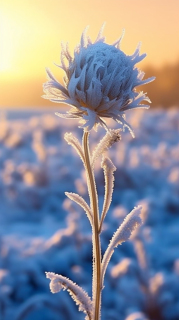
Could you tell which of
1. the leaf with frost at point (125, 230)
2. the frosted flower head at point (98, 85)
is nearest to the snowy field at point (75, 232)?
the leaf with frost at point (125, 230)

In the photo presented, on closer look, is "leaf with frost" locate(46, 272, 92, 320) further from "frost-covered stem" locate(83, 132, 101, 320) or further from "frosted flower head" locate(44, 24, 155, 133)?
"frosted flower head" locate(44, 24, 155, 133)

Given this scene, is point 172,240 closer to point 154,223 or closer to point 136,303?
point 154,223

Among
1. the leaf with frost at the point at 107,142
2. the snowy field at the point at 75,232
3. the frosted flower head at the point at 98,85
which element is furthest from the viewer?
the snowy field at the point at 75,232

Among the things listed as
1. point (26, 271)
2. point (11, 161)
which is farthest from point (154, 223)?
point (11, 161)

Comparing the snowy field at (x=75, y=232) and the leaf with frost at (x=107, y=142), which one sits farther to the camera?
the snowy field at (x=75, y=232)

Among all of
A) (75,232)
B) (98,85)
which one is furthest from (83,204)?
(75,232)

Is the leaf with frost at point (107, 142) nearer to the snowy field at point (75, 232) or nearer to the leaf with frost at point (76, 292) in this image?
the leaf with frost at point (76, 292)

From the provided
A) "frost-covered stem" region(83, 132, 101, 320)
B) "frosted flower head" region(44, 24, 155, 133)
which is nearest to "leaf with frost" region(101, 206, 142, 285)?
"frost-covered stem" region(83, 132, 101, 320)
